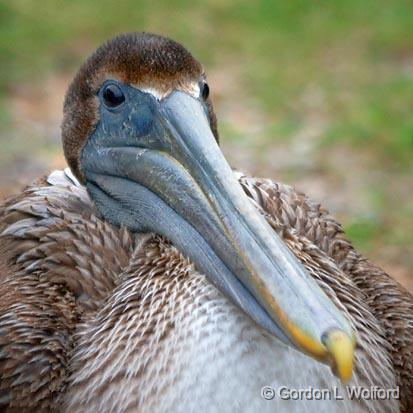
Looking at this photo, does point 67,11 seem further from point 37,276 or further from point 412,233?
point 37,276

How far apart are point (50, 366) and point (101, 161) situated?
96 cm

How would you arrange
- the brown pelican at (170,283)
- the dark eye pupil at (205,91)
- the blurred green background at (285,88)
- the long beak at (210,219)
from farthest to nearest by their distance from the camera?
the blurred green background at (285,88)
the dark eye pupil at (205,91)
the brown pelican at (170,283)
the long beak at (210,219)

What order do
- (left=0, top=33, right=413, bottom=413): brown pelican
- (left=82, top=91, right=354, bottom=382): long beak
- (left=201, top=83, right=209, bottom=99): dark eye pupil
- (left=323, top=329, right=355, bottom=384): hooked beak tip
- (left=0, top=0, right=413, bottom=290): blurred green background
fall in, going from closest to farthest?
(left=323, top=329, right=355, bottom=384): hooked beak tip → (left=82, top=91, right=354, bottom=382): long beak → (left=0, top=33, right=413, bottom=413): brown pelican → (left=201, top=83, right=209, bottom=99): dark eye pupil → (left=0, top=0, right=413, bottom=290): blurred green background

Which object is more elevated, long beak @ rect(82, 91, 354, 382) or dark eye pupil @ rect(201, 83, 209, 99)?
dark eye pupil @ rect(201, 83, 209, 99)

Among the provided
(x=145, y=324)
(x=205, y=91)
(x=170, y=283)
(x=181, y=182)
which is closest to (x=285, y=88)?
(x=205, y=91)

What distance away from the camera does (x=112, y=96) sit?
4.39 m

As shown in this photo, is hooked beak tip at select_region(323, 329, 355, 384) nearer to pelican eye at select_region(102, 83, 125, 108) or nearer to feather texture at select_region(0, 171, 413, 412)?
feather texture at select_region(0, 171, 413, 412)

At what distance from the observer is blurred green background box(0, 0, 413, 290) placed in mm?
7766

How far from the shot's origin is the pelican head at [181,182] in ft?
11.7

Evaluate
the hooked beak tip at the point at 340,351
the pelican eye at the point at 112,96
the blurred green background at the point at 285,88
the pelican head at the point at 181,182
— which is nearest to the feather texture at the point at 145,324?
the pelican head at the point at 181,182

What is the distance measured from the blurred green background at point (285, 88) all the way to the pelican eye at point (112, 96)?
266 cm

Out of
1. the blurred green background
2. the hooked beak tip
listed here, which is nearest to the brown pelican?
the hooked beak tip

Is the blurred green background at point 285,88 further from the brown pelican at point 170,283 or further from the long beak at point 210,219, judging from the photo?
the long beak at point 210,219

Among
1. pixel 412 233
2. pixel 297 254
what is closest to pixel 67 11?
pixel 412 233
